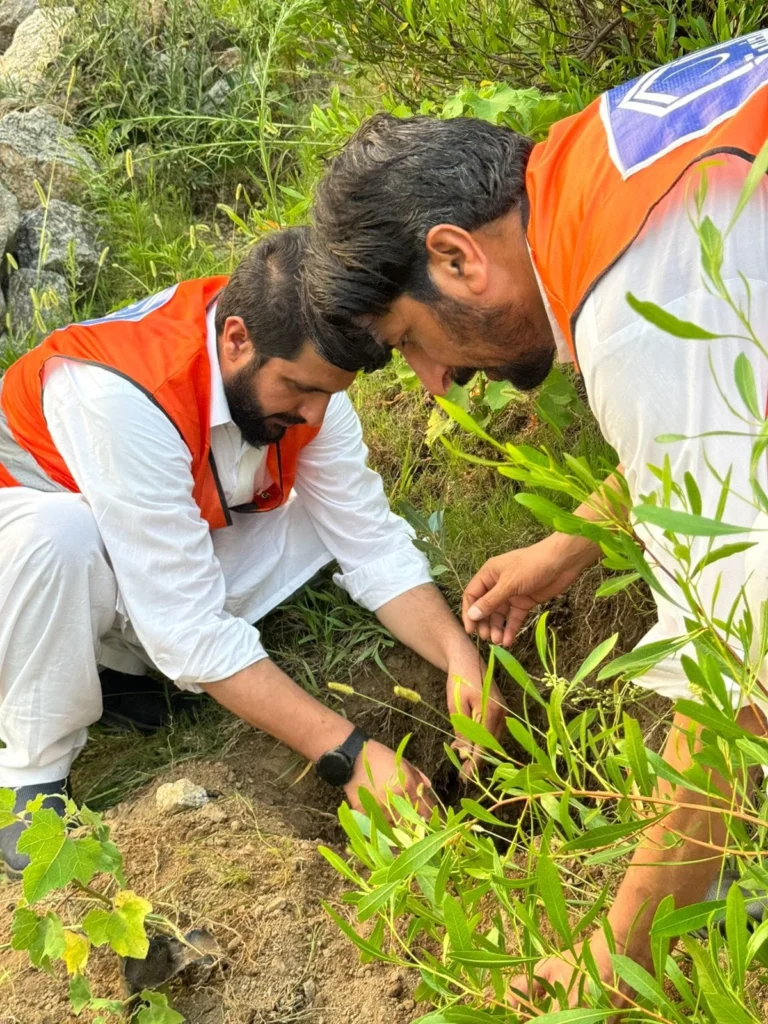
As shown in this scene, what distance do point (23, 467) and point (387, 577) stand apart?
3.04ft

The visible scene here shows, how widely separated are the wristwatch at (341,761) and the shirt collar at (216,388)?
2.53ft

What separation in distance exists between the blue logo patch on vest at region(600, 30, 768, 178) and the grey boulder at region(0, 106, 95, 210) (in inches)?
143

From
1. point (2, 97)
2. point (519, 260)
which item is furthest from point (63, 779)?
point (2, 97)

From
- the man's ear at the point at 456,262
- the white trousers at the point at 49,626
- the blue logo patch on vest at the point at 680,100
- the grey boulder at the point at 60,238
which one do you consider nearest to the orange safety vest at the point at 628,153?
the blue logo patch on vest at the point at 680,100

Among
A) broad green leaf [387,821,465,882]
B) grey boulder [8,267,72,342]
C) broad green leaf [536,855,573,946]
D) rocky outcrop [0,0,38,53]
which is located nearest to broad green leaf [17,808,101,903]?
broad green leaf [387,821,465,882]

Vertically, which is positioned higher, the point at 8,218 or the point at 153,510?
the point at 8,218

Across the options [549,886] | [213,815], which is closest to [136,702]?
[213,815]

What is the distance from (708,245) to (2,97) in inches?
204

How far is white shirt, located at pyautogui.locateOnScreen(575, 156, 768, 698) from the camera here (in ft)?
3.79

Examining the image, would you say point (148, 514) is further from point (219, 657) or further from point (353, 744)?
point (353, 744)

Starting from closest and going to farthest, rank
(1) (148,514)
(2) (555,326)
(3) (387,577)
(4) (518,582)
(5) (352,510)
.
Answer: (2) (555,326) < (4) (518,582) < (1) (148,514) < (3) (387,577) < (5) (352,510)

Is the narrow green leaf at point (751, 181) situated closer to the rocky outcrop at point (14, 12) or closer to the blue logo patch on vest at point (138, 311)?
the blue logo patch on vest at point (138, 311)

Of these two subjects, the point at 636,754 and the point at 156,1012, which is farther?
the point at 156,1012

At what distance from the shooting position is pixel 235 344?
7.63 feet
